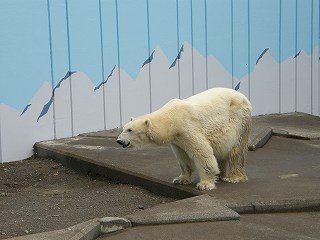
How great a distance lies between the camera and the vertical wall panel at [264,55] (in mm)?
8961

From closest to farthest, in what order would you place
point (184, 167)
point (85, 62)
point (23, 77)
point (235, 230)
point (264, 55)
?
point (235, 230), point (184, 167), point (23, 77), point (85, 62), point (264, 55)

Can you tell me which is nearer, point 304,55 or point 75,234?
point 75,234

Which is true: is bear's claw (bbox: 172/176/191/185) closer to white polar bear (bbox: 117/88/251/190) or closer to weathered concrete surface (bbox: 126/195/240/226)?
white polar bear (bbox: 117/88/251/190)

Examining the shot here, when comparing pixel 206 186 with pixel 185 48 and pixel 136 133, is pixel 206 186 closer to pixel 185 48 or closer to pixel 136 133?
pixel 136 133

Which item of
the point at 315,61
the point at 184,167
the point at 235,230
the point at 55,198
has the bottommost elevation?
the point at 55,198

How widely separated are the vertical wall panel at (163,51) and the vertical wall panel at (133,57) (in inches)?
4.9

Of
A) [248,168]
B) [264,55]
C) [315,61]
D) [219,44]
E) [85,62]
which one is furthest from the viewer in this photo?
[315,61]

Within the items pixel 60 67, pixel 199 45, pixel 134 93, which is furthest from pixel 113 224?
pixel 199 45

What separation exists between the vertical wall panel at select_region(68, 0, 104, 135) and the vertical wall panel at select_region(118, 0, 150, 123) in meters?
0.38

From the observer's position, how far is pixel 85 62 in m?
7.11

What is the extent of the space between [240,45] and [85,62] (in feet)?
9.12

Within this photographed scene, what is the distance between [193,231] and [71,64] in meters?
3.92

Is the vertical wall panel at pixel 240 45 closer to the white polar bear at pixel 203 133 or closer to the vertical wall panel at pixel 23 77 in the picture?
the vertical wall panel at pixel 23 77

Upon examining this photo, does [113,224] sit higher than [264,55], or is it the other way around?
[264,55]
